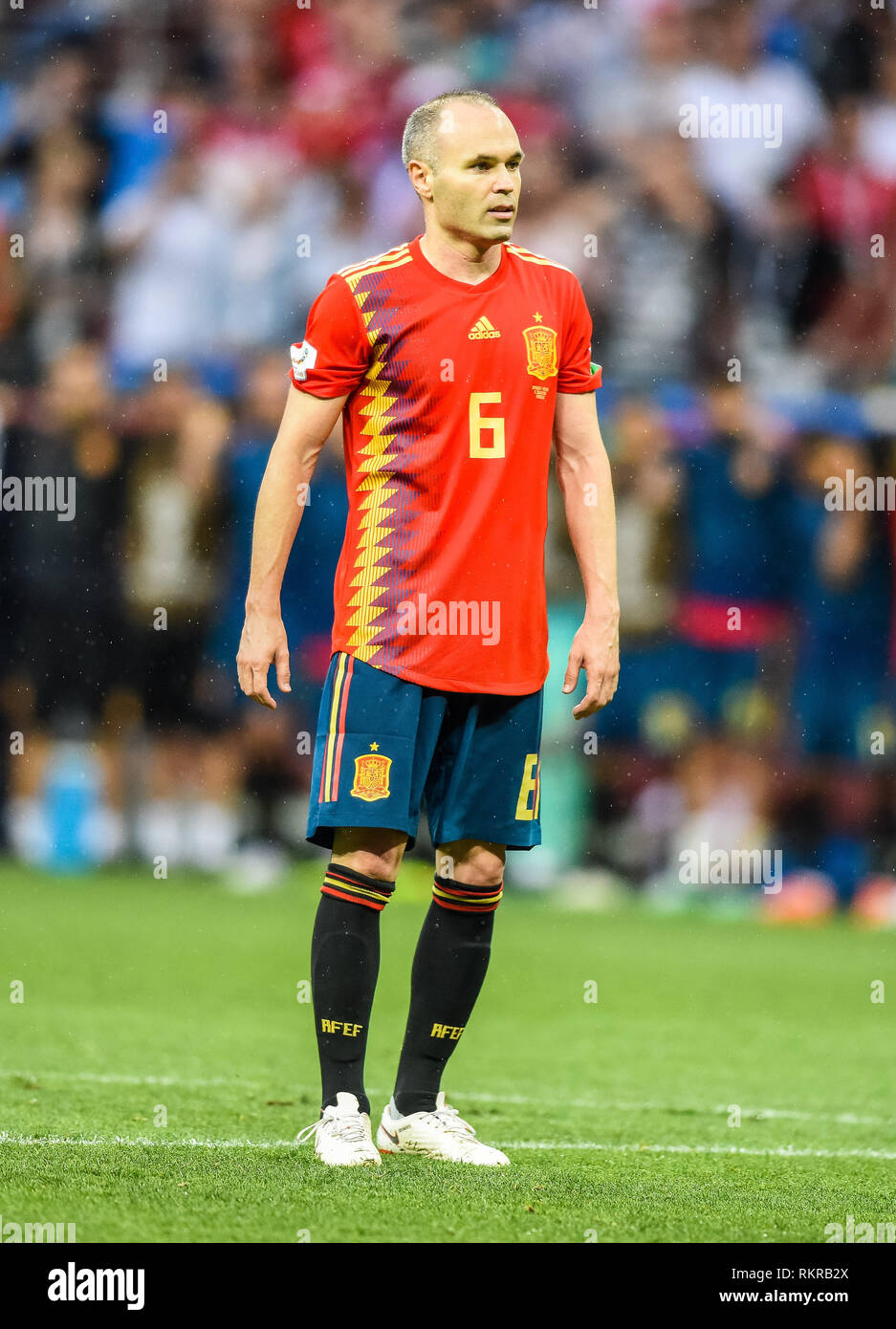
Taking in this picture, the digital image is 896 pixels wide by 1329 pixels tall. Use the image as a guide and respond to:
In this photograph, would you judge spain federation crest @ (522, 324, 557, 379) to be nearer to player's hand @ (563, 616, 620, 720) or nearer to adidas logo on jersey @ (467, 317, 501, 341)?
adidas logo on jersey @ (467, 317, 501, 341)

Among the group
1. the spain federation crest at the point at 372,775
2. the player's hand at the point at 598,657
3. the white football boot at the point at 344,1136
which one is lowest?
the white football boot at the point at 344,1136

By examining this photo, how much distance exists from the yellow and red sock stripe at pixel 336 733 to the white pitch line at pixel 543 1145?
2.73 ft

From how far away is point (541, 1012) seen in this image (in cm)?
752

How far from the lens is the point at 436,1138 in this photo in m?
4.66

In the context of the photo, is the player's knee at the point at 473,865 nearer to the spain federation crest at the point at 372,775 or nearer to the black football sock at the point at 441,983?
the black football sock at the point at 441,983

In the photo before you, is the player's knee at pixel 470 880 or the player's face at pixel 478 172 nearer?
the player's face at pixel 478 172

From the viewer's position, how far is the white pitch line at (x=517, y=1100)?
18.5 feet

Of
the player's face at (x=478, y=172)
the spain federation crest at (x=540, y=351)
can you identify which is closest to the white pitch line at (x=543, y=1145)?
the spain federation crest at (x=540, y=351)

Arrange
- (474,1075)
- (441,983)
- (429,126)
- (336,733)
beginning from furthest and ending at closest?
1. (474,1075)
2. (441,983)
3. (429,126)
4. (336,733)

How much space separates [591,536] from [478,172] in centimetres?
88

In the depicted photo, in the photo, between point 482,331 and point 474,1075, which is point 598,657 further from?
point 474,1075

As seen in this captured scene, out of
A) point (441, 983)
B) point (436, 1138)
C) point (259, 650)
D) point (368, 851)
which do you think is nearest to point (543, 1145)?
point (436, 1138)
